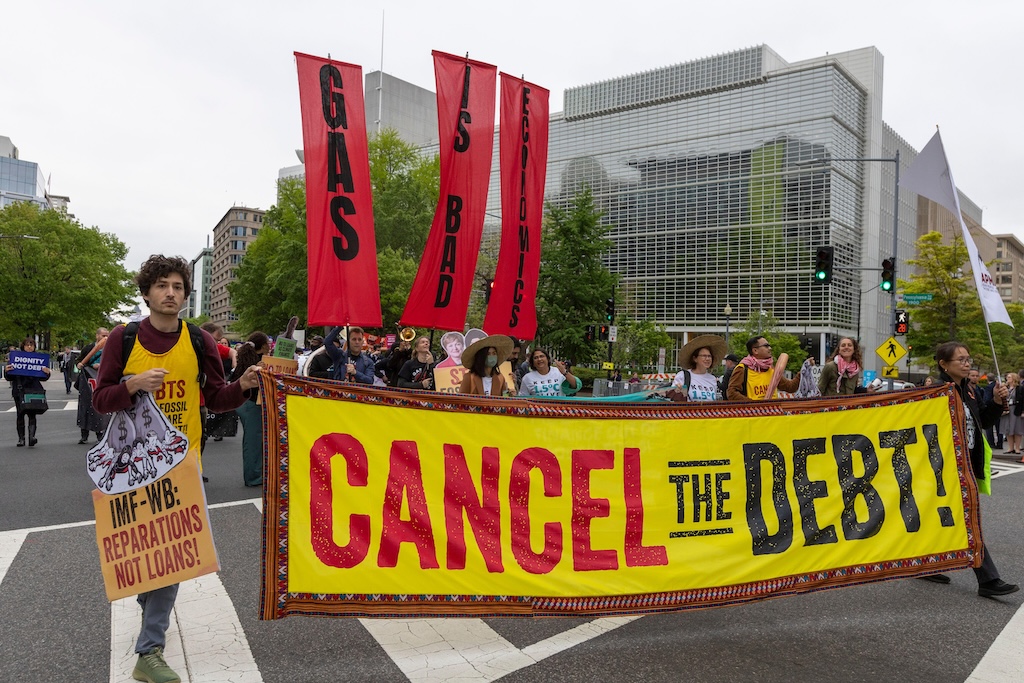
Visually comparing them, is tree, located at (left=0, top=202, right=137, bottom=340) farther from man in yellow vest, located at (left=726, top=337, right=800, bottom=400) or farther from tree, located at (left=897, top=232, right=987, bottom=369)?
man in yellow vest, located at (left=726, top=337, right=800, bottom=400)

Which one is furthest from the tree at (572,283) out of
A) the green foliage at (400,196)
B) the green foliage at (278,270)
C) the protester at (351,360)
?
the protester at (351,360)

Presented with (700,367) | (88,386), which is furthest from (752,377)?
(88,386)

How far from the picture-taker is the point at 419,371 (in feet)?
35.6

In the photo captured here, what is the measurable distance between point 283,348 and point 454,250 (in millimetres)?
2061

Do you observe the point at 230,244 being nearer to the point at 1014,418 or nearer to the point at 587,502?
the point at 1014,418

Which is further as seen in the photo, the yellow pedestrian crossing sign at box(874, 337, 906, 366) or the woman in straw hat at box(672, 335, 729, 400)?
the yellow pedestrian crossing sign at box(874, 337, 906, 366)

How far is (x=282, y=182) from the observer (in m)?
46.8

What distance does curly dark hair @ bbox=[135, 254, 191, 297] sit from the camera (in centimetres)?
372

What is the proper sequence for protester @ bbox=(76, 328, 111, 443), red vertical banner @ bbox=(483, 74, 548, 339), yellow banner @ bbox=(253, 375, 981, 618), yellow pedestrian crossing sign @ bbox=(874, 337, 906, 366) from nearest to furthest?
yellow banner @ bbox=(253, 375, 981, 618) → red vertical banner @ bbox=(483, 74, 548, 339) → protester @ bbox=(76, 328, 111, 443) → yellow pedestrian crossing sign @ bbox=(874, 337, 906, 366)

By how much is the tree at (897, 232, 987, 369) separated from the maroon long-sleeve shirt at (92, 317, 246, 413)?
3856cm

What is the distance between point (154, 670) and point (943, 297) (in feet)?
140

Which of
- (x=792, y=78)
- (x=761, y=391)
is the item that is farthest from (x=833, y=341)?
(x=761, y=391)

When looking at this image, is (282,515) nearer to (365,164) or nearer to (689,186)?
(365,164)

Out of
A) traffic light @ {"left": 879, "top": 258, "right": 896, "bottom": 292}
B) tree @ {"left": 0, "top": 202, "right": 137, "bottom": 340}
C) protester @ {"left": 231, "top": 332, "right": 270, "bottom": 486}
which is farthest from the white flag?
tree @ {"left": 0, "top": 202, "right": 137, "bottom": 340}
